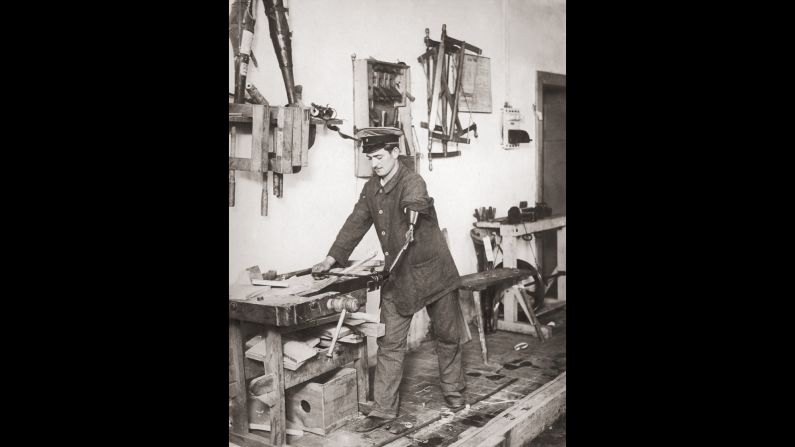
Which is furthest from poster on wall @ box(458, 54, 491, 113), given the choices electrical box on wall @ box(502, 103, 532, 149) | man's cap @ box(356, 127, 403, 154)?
man's cap @ box(356, 127, 403, 154)

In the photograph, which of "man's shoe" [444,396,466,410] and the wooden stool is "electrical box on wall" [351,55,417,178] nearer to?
the wooden stool

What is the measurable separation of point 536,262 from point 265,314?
7.30 feet

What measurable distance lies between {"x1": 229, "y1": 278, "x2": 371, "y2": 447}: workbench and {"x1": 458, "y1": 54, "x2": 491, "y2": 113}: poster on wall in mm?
1200

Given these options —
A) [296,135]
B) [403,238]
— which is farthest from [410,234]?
[296,135]

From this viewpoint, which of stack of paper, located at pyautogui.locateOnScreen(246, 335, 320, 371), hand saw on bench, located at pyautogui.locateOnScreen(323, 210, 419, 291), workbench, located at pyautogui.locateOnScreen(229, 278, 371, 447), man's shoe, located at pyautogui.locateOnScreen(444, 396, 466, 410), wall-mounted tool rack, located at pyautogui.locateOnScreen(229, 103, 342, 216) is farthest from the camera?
man's shoe, located at pyautogui.locateOnScreen(444, 396, 466, 410)

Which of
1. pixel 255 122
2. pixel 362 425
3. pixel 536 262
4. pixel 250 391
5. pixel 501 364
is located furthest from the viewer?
pixel 536 262

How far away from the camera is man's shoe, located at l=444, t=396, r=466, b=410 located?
326 cm

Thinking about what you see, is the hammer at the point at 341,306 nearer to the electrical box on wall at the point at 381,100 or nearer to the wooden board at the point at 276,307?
the wooden board at the point at 276,307

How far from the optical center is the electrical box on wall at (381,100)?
2803mm

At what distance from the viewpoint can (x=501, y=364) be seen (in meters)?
3.80

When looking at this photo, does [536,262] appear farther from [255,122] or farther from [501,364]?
[255,122]

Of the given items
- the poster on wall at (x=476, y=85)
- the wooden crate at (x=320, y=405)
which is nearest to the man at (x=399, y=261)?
the wooden crate at (x=320, y=405)

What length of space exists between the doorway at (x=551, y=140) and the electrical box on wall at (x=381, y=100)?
97cm

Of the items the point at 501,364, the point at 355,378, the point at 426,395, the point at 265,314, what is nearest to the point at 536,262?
the point at 501,364
